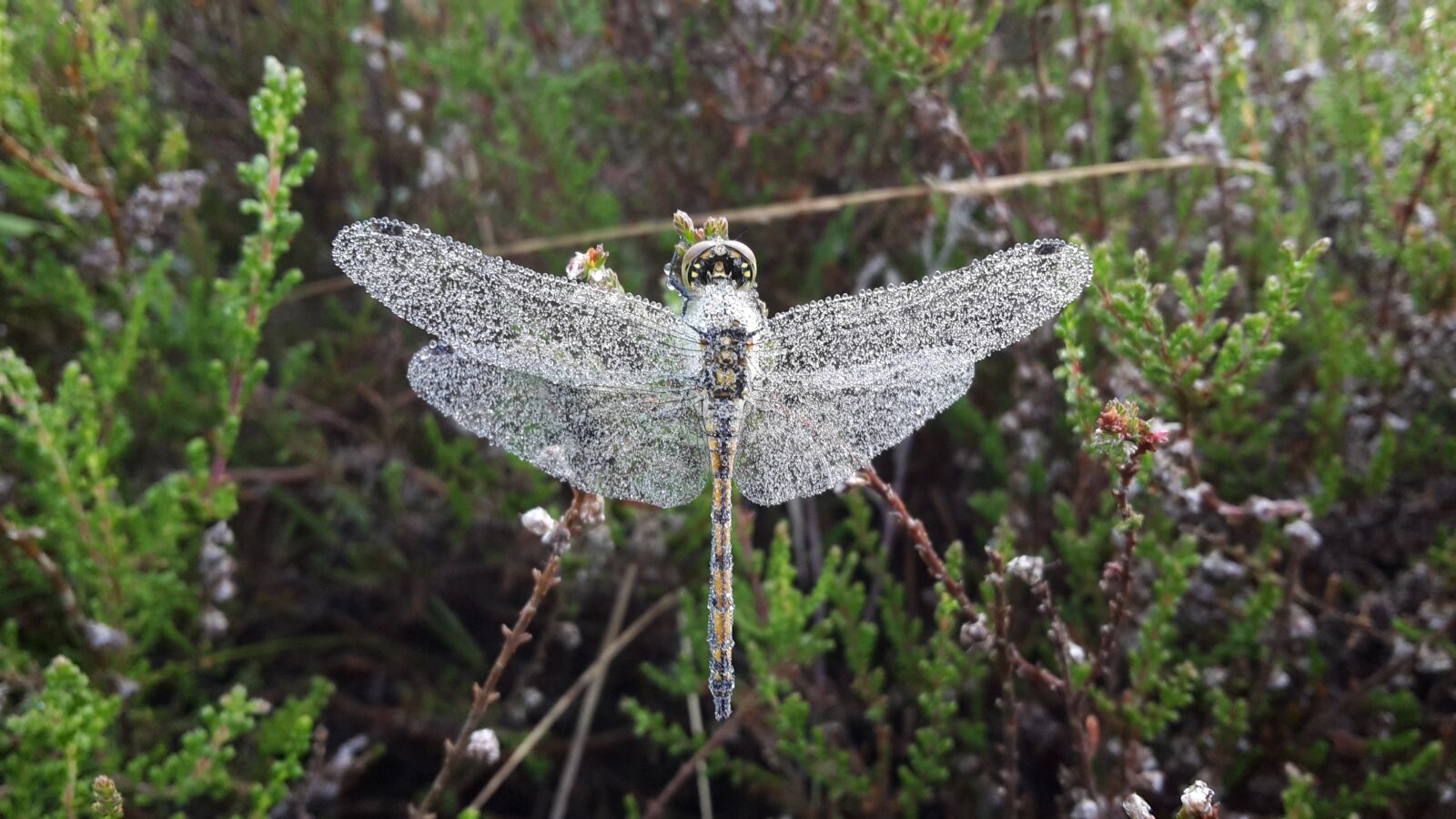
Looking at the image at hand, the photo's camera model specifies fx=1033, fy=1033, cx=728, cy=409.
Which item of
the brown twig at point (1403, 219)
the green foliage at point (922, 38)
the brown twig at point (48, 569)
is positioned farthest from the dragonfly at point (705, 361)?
the brown twig at point (1403, 219)

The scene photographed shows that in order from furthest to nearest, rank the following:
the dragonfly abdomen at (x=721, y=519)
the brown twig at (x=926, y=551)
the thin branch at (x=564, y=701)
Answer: the thin branch at (x=564, y=701) → the dragonfly abdomen at (x=721, y=519) → the brown twig at (x=926, y=551)

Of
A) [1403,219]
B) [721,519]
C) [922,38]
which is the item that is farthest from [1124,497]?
[1403,219]

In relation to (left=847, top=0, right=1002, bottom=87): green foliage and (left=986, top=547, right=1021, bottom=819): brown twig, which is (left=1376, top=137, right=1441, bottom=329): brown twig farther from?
(left=986, top=547, right=1021, bottom=819): brown twig

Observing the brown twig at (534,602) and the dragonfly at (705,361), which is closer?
the brown twig at (534,602)

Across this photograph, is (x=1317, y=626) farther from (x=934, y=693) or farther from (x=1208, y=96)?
(x=1208, y=96)

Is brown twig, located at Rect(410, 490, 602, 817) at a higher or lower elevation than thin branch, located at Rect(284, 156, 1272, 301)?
lower

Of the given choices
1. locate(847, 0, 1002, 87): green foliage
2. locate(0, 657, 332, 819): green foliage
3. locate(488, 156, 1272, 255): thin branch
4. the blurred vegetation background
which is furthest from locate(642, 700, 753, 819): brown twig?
locate(847, 0, 1002, 87): green foliage

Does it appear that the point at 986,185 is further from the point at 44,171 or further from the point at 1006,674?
the point at 44,171

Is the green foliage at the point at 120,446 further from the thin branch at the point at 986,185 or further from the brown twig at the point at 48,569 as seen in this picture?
the thin branch at the point at 986,185
